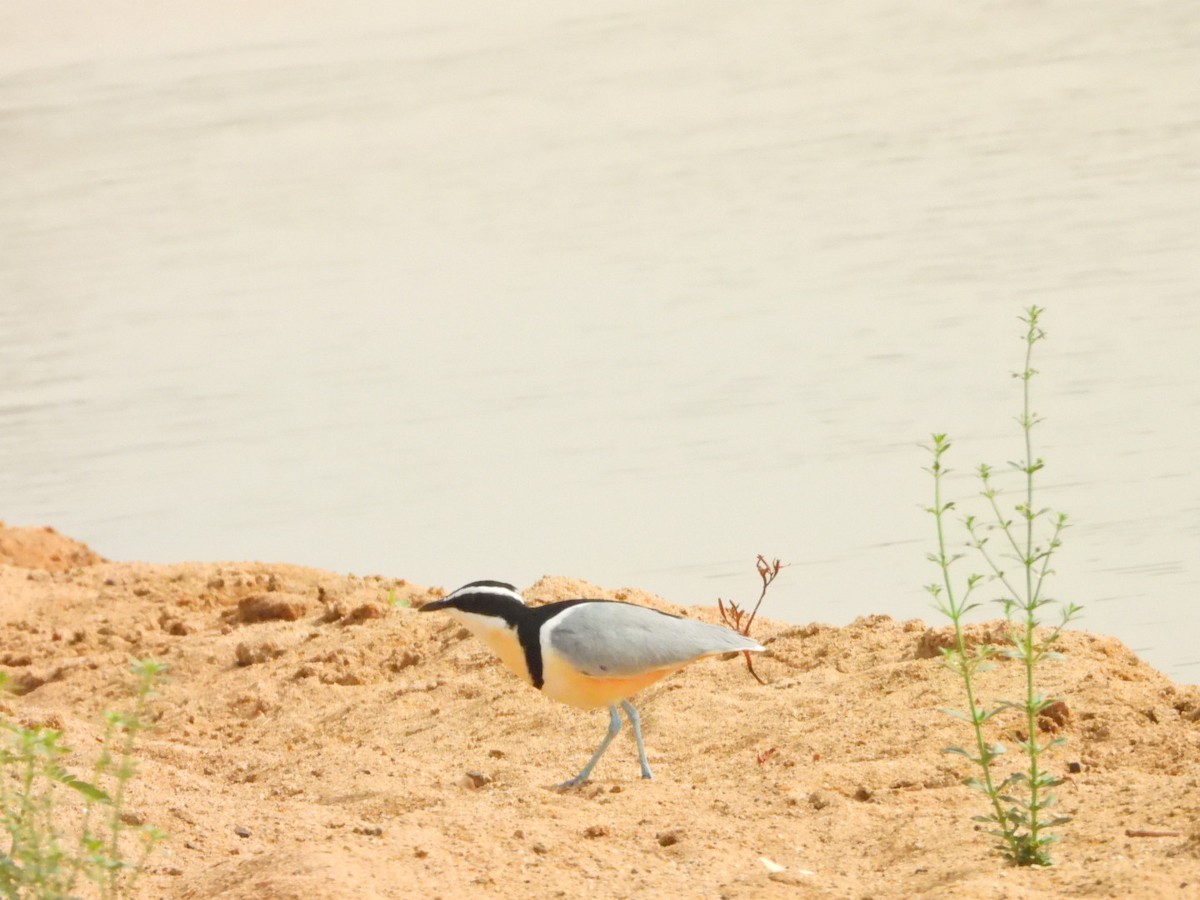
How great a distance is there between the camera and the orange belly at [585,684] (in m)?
5.82

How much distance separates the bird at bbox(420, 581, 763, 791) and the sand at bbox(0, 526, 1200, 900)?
33 cm

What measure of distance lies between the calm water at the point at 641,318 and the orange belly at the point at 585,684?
2428mm

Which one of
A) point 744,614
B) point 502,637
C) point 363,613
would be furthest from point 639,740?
point 363,613

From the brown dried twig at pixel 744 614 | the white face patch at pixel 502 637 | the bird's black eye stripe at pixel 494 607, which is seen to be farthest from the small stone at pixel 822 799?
the brown dried twig at pixel 744 614

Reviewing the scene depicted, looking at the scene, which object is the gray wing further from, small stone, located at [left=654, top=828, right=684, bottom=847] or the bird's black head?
small stone, located at [left=654, top=828, right=684, bottom=847]

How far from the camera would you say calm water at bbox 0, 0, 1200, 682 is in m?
9.33

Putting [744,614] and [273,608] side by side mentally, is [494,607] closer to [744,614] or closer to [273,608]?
[744,614]

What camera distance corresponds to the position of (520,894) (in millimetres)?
4668

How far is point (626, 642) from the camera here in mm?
5777

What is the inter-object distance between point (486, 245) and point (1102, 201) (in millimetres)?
5787

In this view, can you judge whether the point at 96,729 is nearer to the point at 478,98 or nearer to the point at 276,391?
the point at 276,391

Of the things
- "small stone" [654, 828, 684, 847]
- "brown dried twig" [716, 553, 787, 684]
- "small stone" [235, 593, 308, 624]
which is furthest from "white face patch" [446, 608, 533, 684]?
"small stone" [235, 593, 308, 624]

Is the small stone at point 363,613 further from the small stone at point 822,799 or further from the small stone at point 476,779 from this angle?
the small stone at point 822,799

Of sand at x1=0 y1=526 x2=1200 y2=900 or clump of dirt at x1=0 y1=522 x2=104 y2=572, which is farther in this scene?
clump of dirt at x1=0 y1=522 x2=104 y2=572
